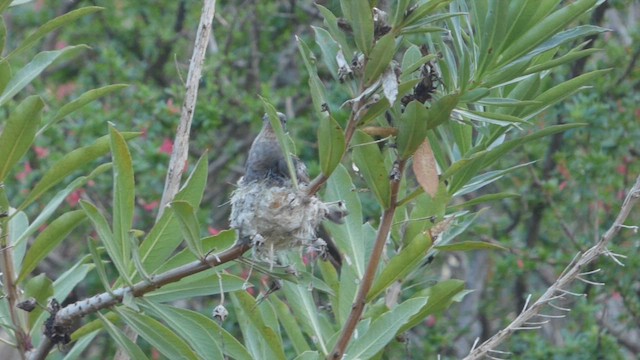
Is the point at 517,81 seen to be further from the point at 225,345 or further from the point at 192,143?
the point at 192,143

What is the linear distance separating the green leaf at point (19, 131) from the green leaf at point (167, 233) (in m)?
0.26

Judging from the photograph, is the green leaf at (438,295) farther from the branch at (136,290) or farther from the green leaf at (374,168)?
the branch at (136,290)

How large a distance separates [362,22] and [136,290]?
0.52 m

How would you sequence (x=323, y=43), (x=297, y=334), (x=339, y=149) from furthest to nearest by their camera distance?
(x=297, y=334)
(x=323, y=43)
(x=339, y=149)

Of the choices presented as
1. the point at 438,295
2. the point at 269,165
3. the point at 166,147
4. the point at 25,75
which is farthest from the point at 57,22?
the point at 166,147

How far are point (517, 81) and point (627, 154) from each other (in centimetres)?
255

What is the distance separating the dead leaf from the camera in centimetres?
143

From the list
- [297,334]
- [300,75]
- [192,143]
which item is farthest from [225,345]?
[300,75]

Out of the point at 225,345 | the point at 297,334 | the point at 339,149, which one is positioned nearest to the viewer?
the point at 339,149


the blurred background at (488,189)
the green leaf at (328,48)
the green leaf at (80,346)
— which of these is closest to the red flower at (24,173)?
the blurred background at (488,189)

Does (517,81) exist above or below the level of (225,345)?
above

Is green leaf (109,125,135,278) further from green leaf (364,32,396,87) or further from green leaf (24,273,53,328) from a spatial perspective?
green leaf (364,32,396,87)

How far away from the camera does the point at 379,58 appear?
1.33 meters

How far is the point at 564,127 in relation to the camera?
1.48 m
